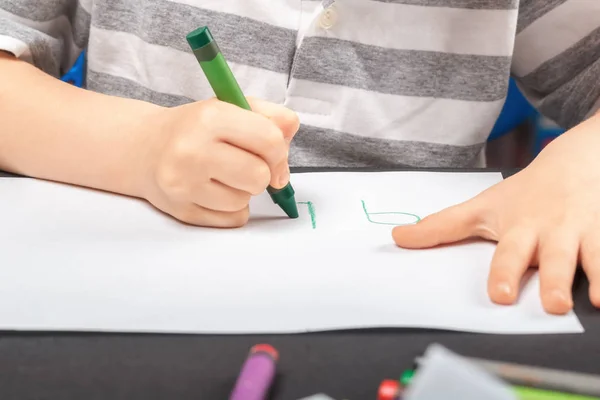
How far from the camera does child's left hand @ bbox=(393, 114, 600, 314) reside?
344 mm

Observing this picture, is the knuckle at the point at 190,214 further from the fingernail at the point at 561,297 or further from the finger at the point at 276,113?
the fingernail at the point at 561,297

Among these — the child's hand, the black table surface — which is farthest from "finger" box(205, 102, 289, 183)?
the black table surface

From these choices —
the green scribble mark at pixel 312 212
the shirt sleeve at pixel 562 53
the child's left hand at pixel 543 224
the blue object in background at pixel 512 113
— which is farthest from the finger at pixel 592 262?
the blue object in background at pixel 512 113

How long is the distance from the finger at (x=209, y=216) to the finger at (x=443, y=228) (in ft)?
0.32

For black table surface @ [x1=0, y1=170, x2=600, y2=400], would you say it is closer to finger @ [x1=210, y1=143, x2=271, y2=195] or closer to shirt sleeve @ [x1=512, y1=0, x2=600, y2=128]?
finger @ [x1=210, y1=143, x2=271, y2=195]

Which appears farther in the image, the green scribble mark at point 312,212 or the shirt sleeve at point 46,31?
the shirt sleeve at point 46,31

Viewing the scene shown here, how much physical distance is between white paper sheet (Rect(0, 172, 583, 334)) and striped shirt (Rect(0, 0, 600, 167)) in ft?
→ 0.42

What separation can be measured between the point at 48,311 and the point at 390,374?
0.54 feet

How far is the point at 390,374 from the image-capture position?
11.2 inches

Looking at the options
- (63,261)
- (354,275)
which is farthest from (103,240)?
(354,275)

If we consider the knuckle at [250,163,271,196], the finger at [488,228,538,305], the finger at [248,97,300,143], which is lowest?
the finger at [488,228,538,305]

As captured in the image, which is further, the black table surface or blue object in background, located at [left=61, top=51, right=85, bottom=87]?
blue object in background, located at [left=61, top=51, right=85, bottom=87]

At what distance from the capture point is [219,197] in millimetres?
406

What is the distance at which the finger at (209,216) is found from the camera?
16.4 inches
